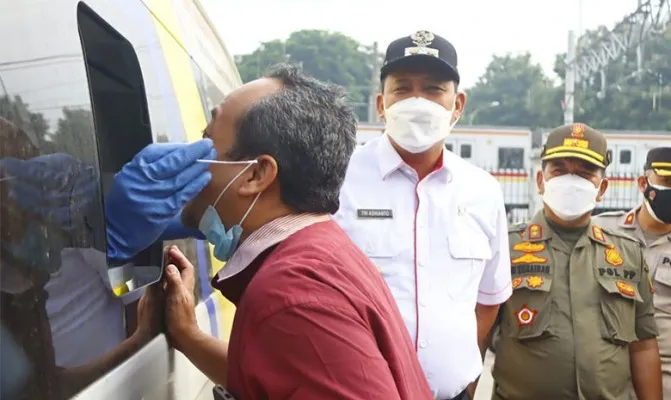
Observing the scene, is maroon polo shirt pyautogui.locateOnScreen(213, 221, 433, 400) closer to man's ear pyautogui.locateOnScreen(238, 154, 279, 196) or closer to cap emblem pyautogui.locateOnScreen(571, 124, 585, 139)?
man's ear pyautogui.locateOnScreen(238, 154, 279, 196)

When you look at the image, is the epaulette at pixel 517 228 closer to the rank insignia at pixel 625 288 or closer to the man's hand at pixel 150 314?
the rank insignia at pixel 625 288

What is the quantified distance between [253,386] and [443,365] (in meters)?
1.34

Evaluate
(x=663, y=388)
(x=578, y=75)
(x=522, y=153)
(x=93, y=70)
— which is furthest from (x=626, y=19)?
(x=93, y=70)

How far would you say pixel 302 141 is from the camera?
1.36 m

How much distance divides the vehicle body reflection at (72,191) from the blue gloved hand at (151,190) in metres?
0.05

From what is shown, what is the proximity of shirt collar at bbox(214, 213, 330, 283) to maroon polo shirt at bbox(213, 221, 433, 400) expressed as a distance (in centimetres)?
10

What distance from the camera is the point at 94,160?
1312 mm

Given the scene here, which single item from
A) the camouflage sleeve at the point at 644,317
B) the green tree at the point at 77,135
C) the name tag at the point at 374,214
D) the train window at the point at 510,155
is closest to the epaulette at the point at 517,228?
the camouflage sleeve at the point at 644,317

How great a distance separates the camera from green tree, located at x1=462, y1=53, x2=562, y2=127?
4194 centimetres

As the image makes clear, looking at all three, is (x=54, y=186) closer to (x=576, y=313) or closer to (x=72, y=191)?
(x=72, y=191)

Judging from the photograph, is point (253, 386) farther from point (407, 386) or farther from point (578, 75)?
point (578, 75)

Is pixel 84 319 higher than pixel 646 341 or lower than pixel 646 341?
higher

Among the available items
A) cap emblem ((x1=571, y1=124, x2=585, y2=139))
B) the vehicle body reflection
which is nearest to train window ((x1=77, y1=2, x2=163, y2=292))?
the vehicle body reflection

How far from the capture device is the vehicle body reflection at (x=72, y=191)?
1.00 metres
